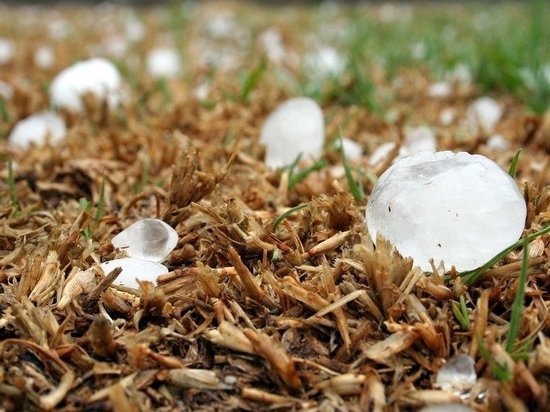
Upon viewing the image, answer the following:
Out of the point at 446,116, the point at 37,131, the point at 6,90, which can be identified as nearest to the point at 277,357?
the point at 37,131

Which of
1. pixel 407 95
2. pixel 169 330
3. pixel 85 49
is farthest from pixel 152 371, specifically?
pixel 85 49

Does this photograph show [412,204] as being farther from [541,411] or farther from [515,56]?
[515,56]

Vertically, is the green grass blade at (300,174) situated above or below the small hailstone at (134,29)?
above

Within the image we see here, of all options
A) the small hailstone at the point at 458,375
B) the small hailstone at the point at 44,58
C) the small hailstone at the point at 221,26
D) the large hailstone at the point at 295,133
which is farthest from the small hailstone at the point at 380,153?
the small hailstone at the point at 221,26

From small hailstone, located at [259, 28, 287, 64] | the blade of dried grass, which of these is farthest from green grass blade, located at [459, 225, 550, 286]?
small hailstone, located at [259, 28, 287, 64]

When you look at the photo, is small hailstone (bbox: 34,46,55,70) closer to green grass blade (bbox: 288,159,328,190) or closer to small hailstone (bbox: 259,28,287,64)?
small hailstone (bbox: 259,28,287,64)

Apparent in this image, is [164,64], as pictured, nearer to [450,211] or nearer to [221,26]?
[221,26]

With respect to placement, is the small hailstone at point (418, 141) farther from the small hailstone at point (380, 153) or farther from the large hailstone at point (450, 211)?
the large hailstone at point (450, 211)
